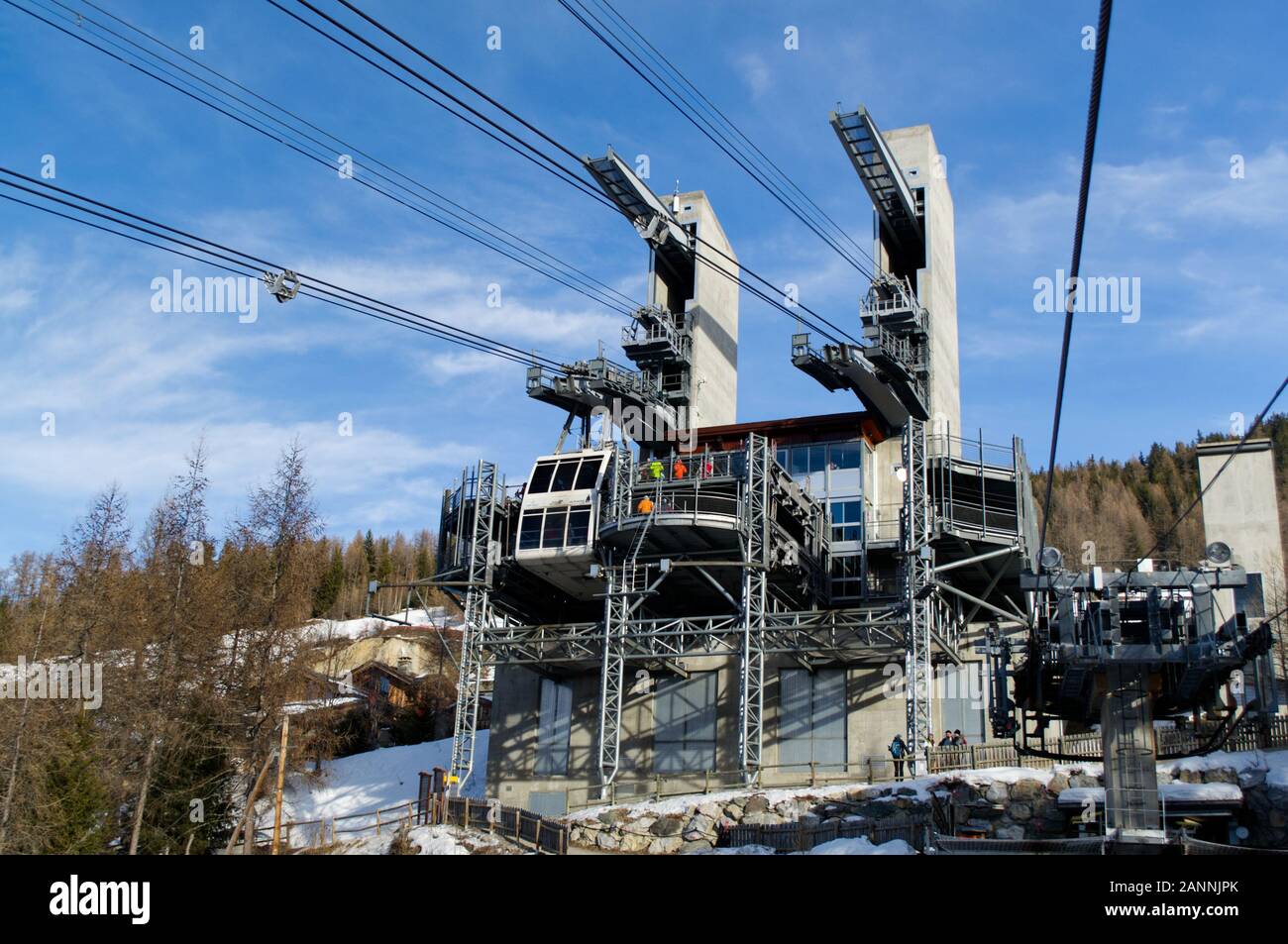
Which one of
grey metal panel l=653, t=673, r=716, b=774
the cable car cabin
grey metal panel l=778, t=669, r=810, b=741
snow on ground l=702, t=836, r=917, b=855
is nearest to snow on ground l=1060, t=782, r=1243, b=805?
snow on ground l=702, t=836, r=917, b=855

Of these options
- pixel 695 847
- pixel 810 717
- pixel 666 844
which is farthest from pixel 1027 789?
pixel 810 717

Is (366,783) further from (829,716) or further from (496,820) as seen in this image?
(496,820)

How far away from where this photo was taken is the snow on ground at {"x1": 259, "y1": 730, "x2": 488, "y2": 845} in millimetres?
51719

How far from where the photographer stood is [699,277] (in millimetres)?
56750

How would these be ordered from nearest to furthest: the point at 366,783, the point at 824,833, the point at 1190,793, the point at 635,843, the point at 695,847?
the point at 1190,793 < the point at 824,833 < the point at 695,847 < the point at 635,843 < the point at 366,783

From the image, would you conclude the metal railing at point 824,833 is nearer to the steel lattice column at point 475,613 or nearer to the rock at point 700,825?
the rock at point 700,825

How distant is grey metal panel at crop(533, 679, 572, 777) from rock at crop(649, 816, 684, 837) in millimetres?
14356

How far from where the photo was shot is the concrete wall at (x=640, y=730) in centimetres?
4372

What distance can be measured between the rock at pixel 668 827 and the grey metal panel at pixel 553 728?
14356mm

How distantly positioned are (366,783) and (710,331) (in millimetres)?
28660

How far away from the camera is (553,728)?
50.0 metres
